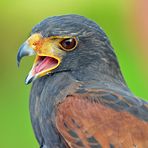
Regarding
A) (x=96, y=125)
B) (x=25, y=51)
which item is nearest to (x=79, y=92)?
(x=96, y=125)

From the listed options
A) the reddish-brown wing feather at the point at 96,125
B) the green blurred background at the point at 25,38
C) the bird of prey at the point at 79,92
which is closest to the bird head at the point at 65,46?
the bird of prey at the point at 79,92

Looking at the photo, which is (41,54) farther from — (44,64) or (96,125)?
(96,125)

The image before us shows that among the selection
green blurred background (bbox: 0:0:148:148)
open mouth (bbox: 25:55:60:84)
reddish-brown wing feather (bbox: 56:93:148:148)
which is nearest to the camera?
reddish-brown wing feather (bbox: 56:93:148:148)

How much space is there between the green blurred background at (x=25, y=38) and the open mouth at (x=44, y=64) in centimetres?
406

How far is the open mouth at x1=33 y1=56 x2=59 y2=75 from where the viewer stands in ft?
25.7

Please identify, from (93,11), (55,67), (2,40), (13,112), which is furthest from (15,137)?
(55,67)

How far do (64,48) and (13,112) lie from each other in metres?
5.14

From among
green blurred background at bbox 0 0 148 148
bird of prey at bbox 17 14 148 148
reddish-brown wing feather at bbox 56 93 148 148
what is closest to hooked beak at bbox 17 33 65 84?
bird of prey at bbox 17 14 148 148

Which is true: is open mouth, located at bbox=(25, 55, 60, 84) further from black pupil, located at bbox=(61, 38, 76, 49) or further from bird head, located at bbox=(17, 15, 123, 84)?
black pupil, located at bbox=(61, 38, 76, 49)

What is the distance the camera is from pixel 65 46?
25.9 feet

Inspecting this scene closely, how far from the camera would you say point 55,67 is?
7.89m

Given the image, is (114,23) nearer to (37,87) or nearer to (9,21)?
(9,21)

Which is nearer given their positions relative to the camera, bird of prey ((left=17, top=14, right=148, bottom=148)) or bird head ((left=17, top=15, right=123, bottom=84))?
bird of prey ((left=17, top=14, right=148, bottom=148))

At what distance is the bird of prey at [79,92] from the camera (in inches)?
297
